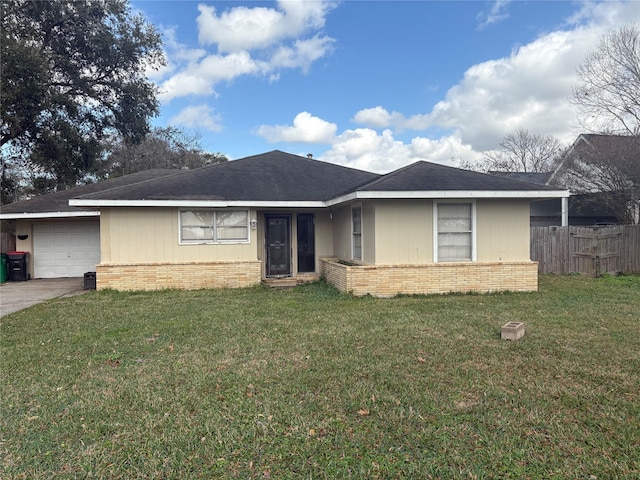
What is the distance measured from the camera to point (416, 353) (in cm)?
508

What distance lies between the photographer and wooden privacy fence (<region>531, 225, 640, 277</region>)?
498 inches

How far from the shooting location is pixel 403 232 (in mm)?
9664

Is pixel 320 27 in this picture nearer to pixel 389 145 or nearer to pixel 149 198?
pixel 149 198

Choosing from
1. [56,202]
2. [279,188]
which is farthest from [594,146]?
[56,202]

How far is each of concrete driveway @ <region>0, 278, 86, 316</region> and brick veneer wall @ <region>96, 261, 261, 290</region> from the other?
43.8 inches

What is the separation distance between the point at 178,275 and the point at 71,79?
12.0 metres

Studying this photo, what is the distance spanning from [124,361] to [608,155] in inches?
633

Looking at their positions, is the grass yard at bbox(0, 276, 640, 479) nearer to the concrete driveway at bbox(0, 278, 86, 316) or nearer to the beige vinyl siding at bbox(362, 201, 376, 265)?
the concrete driveway at bbox(0, 278, 86, 316)

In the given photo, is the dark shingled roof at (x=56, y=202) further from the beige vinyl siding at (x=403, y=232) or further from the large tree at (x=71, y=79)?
the beige vinyl siding at (x=403, y=232)

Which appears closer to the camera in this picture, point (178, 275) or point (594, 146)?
point (178, 275)

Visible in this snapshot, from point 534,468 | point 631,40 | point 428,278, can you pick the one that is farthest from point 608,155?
point 534,468

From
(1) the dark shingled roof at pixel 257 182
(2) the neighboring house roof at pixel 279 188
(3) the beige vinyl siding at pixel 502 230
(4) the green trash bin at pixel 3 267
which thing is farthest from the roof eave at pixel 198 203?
(4) the green trash bin at pixel 3 267

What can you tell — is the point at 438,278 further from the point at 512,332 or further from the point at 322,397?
the point at 322,397

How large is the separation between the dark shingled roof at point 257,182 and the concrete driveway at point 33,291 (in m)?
2.71
